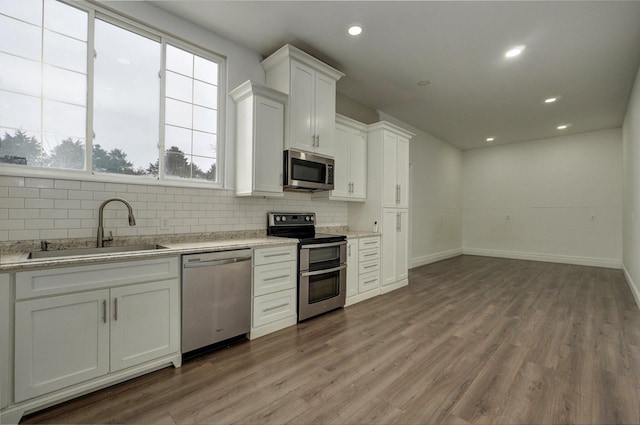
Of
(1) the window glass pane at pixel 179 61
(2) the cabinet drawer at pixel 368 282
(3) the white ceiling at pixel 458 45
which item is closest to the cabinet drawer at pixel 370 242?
(2) the cabinet drawer at pixel 368 282

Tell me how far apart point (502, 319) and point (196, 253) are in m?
3.44

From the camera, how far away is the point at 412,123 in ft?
20.1

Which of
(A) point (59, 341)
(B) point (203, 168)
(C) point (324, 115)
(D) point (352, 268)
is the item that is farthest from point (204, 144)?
(D) point (352, 268)

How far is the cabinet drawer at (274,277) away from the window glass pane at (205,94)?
6.29ft

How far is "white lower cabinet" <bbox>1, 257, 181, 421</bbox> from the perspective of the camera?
1660 mm

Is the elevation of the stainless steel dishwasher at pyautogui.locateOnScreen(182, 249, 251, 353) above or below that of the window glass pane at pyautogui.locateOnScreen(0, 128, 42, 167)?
below

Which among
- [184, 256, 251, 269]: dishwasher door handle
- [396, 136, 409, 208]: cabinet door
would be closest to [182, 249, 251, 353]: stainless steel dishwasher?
[184, 256, 251, 269]: dishwasher door handle

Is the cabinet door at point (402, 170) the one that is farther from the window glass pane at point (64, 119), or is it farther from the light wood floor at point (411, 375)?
the window glass pane at point (64, 119)

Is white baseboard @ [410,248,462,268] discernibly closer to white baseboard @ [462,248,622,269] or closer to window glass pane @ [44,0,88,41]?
white baseboard @ [462,248,622,269]

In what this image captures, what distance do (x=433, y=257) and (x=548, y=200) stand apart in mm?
3297

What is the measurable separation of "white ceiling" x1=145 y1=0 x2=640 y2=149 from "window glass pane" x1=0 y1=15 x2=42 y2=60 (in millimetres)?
1066

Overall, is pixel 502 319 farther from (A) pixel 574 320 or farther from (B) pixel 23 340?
(B) pixel 23 340

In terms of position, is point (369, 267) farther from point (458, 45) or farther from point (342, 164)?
point (458, 45)

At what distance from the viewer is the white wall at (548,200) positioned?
21.0 feet
